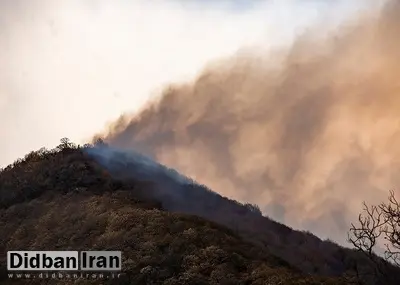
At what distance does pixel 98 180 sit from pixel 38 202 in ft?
25.5

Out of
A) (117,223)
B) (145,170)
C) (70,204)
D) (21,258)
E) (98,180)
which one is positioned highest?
(145,170)

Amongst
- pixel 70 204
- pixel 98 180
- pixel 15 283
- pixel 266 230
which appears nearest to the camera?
pixel 15 283

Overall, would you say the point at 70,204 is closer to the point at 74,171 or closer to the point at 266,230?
the point at 74,171

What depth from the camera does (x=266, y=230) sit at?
123625 millimetres

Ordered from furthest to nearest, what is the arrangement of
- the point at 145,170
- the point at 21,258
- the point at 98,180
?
the point at 145,170
the point at 98,180
the point at 21,258

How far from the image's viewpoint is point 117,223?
42812 mm

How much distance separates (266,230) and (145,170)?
40482mm

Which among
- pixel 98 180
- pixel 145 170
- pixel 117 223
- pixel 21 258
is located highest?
pixel 145 170

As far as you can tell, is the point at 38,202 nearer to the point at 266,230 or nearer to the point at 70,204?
the point at 70,204

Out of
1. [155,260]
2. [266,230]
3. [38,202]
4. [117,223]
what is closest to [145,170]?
[266,230]

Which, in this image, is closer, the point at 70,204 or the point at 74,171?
the point at 70,204

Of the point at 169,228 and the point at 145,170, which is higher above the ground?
the point at 145,170

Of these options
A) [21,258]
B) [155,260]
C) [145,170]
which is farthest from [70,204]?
[145,170]

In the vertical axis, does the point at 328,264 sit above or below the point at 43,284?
above
